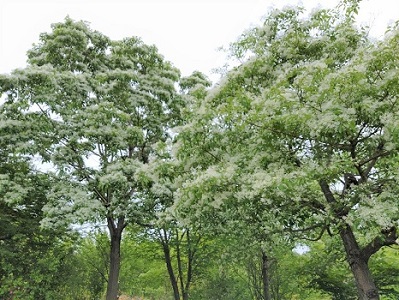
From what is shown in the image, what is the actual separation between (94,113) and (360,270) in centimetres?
969

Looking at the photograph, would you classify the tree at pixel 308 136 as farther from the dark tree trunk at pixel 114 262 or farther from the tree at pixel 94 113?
the dark tree trunk at pixel 114 262

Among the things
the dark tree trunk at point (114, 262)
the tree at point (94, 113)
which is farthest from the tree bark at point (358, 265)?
the dark tree trunk at point (114, 262)

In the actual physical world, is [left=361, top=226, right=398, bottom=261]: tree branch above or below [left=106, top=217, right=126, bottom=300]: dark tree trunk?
below

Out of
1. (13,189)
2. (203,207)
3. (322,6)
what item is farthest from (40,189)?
(322,6)

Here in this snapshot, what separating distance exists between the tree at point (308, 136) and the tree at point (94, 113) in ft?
16.4

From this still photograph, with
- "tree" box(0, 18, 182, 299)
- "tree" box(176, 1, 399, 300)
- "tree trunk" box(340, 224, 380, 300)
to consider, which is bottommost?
"tree trunk" box(340, 224, 380, 300)

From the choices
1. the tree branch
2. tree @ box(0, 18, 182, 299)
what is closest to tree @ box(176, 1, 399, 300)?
the tree branch

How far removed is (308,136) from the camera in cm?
716

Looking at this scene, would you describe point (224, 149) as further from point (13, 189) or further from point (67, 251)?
point (67, 251)

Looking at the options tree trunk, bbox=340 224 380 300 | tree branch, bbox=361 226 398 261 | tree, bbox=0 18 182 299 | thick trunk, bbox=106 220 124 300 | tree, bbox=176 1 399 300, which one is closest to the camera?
tree, bbox=176 1 399 300

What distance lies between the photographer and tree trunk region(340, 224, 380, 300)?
768cm

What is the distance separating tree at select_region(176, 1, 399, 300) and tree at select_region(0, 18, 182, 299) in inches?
196

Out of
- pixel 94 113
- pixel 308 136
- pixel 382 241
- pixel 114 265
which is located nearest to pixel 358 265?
pixel 382 241

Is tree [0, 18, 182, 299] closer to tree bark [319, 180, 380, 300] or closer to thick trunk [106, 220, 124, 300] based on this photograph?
thick trunk [106, 220, 124, 300]
